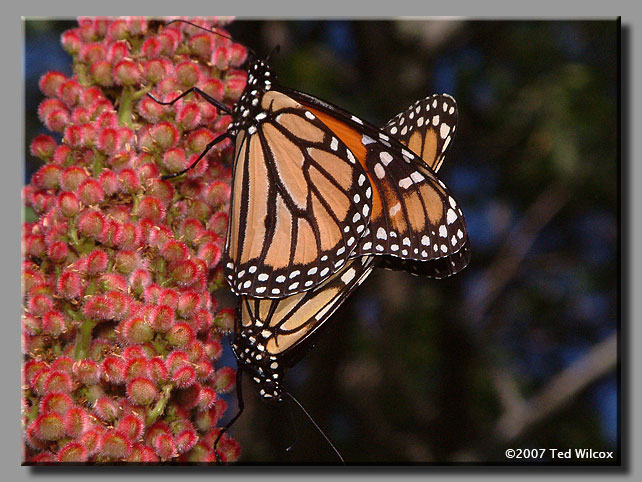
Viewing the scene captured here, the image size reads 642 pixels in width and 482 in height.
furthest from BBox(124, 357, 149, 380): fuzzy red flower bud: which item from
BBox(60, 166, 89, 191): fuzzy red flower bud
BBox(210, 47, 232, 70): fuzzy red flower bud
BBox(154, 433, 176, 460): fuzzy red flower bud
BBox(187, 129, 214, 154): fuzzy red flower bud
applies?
BBox(210, 47, 232, 70): fuzzy red flower bud

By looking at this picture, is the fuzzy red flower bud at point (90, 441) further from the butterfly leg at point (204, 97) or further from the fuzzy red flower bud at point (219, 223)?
the butterfly leg at point (204, 97)

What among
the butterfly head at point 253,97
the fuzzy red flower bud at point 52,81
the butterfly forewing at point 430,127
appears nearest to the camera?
the fuzzy red flower bud at point 52,81

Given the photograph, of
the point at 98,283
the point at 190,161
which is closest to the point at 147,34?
the point at 190,161

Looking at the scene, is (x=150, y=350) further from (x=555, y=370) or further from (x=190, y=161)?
(x=555, y=370)

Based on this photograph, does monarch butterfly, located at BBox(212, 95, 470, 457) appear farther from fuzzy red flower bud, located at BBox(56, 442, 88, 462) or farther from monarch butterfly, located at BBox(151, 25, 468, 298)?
fuzzy red flower bud, located at BBox(56, 442, 88, 462)

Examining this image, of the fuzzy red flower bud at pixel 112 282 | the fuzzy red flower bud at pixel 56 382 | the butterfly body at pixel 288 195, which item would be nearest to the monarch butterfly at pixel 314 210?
the butterfly body at pixel 288 195
